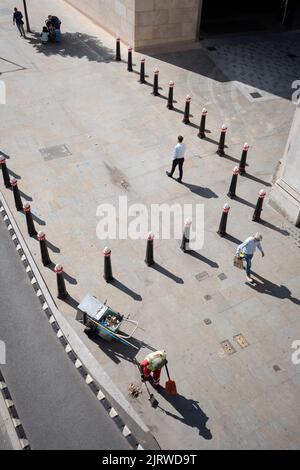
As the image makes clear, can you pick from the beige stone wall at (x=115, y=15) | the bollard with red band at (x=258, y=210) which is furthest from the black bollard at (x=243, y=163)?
the beige stone wall at (x=115, y=15)

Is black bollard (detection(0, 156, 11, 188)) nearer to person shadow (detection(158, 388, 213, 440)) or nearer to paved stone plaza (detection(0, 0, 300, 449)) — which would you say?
paved stone plaza (detection(0, 0, 300, 449))

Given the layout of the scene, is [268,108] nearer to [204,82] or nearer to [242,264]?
[204,82]

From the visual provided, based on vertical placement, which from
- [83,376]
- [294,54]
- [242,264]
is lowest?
[83,376]

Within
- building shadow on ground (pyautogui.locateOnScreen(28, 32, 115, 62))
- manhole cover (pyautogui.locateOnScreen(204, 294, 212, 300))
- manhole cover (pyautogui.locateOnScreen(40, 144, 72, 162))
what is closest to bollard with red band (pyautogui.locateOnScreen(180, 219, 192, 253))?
manhole cover (pyautogui.locateOnScreen(204, 294, 212, 300))

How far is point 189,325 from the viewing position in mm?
10180

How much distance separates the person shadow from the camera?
8.51 m

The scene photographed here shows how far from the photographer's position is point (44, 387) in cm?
924

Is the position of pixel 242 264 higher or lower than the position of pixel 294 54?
lower

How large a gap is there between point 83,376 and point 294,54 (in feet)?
61.6

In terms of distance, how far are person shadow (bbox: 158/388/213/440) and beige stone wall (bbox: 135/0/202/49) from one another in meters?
17.1

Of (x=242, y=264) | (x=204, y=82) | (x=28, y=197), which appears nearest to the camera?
(x=242, y=264)

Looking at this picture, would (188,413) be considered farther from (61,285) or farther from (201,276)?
(61,285)

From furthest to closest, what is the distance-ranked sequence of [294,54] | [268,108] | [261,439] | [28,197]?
[294,54], [268,108], [28,197], [261,439]

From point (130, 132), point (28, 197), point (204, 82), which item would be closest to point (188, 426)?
point (28, 197)
